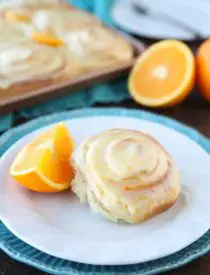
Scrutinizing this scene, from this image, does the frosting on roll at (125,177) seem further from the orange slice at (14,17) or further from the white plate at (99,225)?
the orange slice at (14,17)

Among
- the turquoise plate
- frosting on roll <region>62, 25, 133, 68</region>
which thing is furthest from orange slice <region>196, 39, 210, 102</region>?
the turquoise plate

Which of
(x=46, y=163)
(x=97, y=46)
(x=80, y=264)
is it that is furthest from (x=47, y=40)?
(x=80, y=264)

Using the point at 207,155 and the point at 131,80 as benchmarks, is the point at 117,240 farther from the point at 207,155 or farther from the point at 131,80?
the point at 131,80

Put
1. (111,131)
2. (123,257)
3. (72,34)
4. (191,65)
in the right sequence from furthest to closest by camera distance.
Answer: (72,34) < (191,65) < (111,131) < (123,257)

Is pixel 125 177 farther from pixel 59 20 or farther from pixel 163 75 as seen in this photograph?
pixel 59 20

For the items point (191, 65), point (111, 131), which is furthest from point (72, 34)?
point (111, 131)

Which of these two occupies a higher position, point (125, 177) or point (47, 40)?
point (125, 177)
